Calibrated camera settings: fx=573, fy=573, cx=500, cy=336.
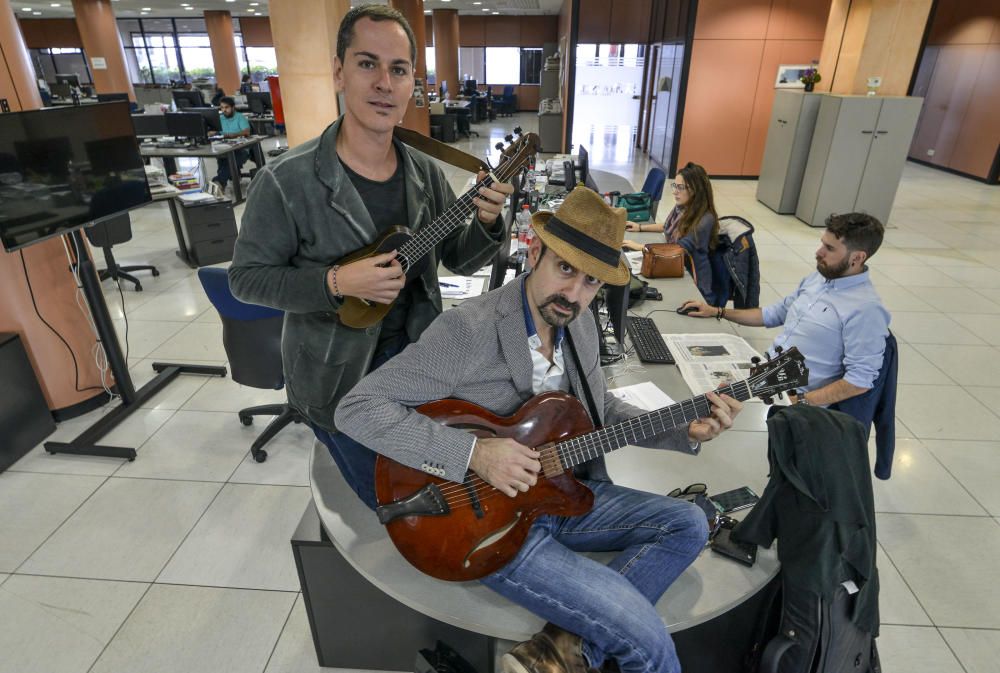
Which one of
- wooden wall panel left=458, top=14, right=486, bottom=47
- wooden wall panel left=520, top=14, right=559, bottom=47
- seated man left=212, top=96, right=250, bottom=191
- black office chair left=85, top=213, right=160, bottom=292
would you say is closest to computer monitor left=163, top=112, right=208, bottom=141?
seated man left=212, top=96, right=250, bottom=191

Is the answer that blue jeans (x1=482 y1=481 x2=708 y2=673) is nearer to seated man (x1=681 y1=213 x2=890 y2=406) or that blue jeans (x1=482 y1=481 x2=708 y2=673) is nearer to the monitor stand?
seated man (x1=681 y1=213 x2=890 y2=406)

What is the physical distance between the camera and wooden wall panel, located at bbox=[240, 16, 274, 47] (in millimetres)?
21062

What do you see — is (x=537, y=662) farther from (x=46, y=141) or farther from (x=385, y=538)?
(x=46, y=141)

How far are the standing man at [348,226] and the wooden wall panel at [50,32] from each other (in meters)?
26.0

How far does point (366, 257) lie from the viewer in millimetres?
1615

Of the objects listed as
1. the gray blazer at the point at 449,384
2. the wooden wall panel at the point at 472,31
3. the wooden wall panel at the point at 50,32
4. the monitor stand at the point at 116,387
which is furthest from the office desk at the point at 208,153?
the wooden wall panel at the point at 50,32

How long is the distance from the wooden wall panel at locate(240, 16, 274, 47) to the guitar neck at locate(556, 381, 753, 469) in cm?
2416

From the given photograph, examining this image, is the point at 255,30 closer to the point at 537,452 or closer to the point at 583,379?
the point at 583,379

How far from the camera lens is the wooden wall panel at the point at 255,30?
21062 millimetres

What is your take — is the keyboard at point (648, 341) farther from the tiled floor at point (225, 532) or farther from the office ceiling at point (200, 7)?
the office ceiling at point (200, 7)

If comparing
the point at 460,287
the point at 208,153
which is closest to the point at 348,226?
the point at 460,287

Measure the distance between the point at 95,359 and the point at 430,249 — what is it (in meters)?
2.85

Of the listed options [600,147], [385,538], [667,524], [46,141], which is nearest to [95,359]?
[46,141]

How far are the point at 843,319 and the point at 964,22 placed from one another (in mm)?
11876
